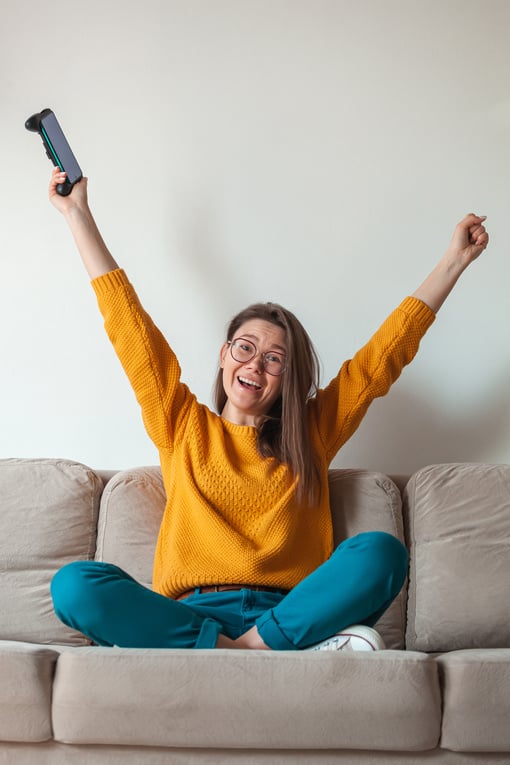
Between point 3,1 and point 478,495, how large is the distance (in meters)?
1.91

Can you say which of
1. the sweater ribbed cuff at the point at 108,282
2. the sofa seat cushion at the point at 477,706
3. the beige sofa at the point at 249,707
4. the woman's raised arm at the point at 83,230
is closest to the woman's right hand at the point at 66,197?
the woman's raised arm at the point at 83,230

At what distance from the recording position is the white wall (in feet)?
8.37

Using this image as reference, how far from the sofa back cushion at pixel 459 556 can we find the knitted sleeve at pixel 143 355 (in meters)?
0.65

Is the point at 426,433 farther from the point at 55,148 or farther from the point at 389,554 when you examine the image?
the point at 55,148

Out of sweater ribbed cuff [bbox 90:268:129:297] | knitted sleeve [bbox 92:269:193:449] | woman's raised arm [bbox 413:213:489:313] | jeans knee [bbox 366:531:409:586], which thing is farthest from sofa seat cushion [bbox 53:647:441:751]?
woman's raised arm [bbox 413:213:489:313]

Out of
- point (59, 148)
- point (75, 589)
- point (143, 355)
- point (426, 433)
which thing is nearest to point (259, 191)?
point (59, 148)

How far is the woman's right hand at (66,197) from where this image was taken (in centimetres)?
220

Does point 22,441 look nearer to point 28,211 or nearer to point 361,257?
point 28,211

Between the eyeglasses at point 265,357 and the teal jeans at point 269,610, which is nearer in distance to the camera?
the teal jeans at point 269,610

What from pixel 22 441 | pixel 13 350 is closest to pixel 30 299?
pixel 13 350

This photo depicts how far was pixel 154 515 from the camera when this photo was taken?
2213 mm

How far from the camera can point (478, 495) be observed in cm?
223

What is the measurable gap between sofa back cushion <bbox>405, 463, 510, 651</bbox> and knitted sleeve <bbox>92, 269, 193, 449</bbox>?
65cm

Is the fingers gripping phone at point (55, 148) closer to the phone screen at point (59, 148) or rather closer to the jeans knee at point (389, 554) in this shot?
the phone screen at point (59, 148)
